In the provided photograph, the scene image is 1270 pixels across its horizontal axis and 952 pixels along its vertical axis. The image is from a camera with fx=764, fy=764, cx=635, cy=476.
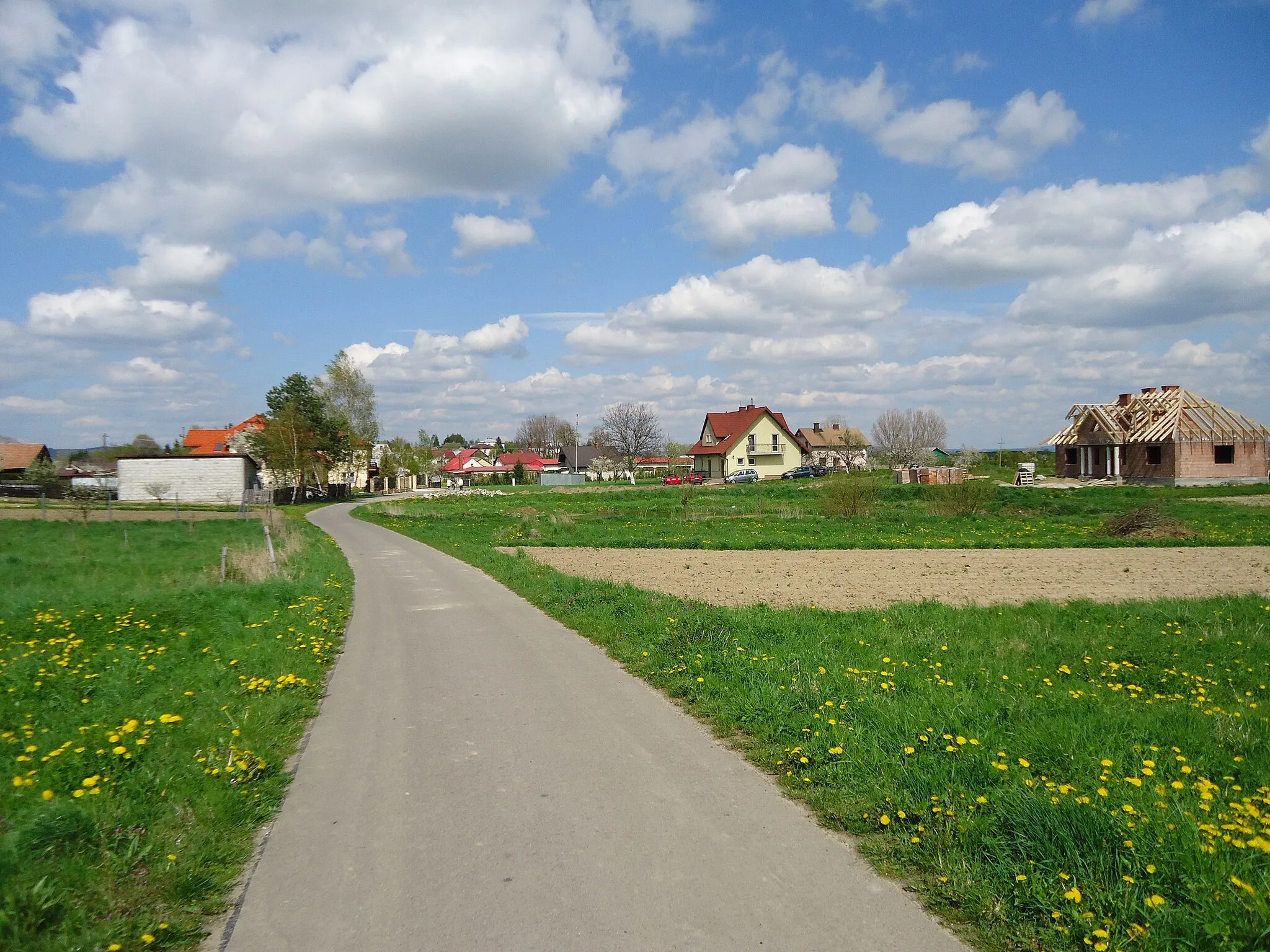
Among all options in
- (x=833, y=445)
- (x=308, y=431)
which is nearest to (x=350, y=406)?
(x=308, y=431)

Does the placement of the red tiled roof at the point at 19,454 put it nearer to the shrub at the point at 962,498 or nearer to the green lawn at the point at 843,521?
the green lawn at the point at 843,521

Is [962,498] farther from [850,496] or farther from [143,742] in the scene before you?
[143,742]

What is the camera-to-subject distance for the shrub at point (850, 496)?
34.6 m

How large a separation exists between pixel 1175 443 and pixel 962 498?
29.2 metres

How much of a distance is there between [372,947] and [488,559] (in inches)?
706

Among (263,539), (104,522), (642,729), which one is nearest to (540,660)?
(642,729)

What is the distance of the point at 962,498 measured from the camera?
35469 millimetres

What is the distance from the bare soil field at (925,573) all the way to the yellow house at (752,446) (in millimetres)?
64775

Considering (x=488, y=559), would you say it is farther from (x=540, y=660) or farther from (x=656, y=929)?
(x=656, y=929)

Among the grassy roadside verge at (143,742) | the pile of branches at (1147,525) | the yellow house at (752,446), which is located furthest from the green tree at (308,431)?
the pile of branches at (1147,525)

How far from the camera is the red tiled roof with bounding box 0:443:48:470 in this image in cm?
8394

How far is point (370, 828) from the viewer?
491 centimetres

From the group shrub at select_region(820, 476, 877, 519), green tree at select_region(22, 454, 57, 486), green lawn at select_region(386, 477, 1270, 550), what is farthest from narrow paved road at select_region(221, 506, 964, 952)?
green tree at select_region(22, 454, 57, 486)

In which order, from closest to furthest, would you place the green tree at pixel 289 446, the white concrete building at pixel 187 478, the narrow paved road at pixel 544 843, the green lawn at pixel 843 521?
the narrow paved road at pixel 544 843 < the green lawn at pixel 843 521 < the white concrete building at pixel 187 478 < the green tree at pixel 289 446
